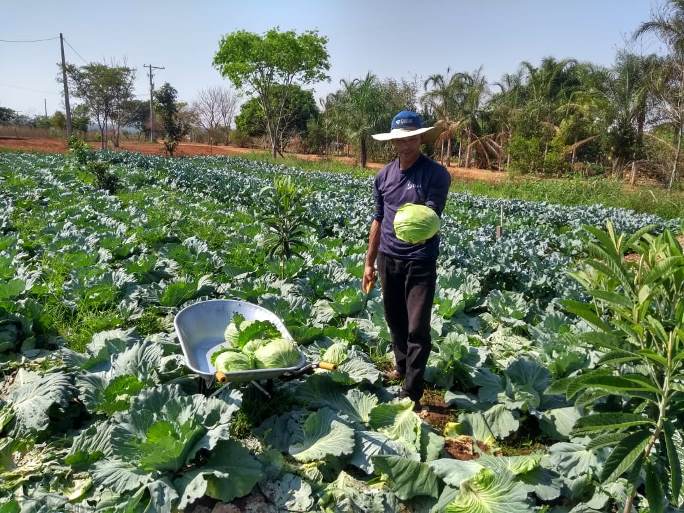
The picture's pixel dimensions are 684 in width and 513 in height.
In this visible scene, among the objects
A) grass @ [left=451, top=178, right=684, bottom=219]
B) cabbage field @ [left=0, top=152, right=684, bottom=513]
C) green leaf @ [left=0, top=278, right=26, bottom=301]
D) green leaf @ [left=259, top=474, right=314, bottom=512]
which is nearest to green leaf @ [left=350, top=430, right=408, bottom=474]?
cabbage field @ [left=0, top=152, right=684, bottom=513]

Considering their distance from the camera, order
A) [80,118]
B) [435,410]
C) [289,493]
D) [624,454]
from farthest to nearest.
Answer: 1. [80,118]
2. [435,410]
3. [289,493]
4. [624,454]

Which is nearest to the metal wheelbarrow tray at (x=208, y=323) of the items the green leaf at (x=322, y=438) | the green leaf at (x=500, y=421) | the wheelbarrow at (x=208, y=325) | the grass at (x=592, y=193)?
the wheelbarrow at (x=208, y=325)

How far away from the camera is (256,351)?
2.78 metres

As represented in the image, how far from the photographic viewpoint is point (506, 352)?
12.9 ft

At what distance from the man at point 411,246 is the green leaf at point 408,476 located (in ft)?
2.56

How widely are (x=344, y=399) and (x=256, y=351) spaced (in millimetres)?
662

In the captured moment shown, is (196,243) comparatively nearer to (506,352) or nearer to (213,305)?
(213,305)

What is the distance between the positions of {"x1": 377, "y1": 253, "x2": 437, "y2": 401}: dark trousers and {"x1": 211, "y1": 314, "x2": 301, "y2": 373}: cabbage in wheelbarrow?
75cm

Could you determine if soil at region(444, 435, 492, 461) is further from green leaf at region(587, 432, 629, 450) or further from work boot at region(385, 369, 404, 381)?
green leaf at region(587, 432, 629, 450)

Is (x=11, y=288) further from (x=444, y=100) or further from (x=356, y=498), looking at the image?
(x=444, y=100)

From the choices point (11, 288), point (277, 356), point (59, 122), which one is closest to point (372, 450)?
point (277, 356)

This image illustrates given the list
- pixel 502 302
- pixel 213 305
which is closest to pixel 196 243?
pixel 213 305

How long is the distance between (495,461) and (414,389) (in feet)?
2.50

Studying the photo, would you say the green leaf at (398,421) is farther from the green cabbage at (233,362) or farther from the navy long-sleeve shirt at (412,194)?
the navy long-sleeve shirt at (412,194)
